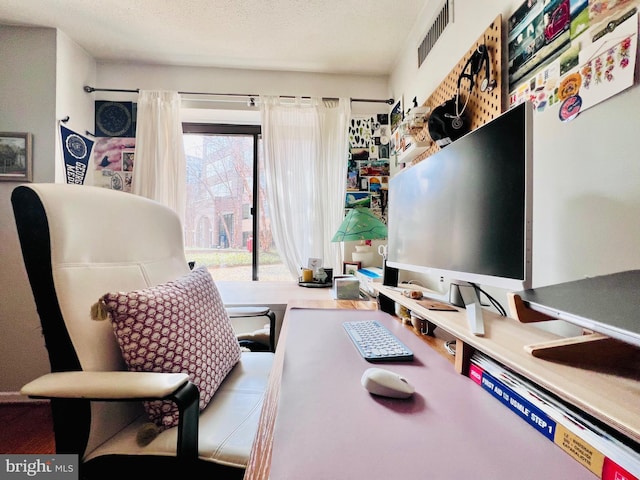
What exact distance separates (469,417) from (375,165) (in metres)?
1.89

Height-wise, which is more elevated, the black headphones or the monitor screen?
the black headphones

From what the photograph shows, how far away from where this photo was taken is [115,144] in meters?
2.06

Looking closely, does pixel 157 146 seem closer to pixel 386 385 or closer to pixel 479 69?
→ pixel 479 69

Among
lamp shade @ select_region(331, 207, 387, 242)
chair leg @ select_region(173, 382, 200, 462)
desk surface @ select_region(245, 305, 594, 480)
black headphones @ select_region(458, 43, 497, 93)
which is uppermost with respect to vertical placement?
black headphones @ select_region(458, 43, 497, 93)

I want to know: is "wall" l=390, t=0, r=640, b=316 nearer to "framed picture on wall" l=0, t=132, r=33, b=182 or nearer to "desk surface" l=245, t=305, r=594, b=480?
"desk surface" l=245, t=305, r=594, b=480

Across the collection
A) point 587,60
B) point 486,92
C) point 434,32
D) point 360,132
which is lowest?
point 587,60

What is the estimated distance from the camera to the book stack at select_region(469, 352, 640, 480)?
13.5 inches

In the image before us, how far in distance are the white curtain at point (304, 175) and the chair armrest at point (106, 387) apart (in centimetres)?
148

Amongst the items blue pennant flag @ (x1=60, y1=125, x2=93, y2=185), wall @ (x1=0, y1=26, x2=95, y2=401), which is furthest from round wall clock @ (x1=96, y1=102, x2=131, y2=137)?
wall @ (x1=0, y1=26, x2=95, y2=401)

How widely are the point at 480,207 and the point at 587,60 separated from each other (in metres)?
0.42

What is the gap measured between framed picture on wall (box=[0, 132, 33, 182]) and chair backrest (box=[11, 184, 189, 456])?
143 cm

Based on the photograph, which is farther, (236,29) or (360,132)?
(360,132)

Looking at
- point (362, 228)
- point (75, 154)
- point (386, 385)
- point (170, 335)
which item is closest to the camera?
point (386, 385)

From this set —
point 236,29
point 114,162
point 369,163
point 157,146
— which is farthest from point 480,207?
point 114,162
